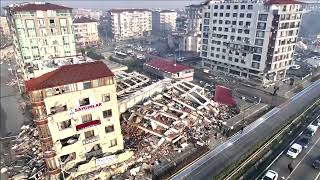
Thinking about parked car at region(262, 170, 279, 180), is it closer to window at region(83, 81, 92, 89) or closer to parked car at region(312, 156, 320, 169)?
parked car at region(312, 156, 320, 169)

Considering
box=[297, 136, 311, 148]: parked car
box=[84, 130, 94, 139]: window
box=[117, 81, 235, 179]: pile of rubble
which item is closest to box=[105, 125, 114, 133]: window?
box=[84, 130, 94, 139]: window

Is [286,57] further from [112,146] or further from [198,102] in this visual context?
[112,146]

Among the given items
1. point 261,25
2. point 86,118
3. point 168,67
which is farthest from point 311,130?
point 86,118

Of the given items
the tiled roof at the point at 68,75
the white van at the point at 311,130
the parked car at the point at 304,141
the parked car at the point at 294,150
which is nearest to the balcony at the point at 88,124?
the tiled roof at the point at 68,75

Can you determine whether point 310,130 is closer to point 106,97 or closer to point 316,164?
point 316,164

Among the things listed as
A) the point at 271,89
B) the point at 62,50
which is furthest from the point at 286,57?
the point at 62,50
